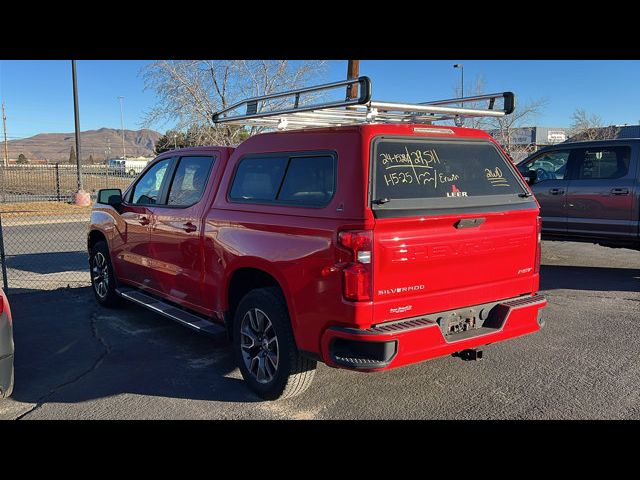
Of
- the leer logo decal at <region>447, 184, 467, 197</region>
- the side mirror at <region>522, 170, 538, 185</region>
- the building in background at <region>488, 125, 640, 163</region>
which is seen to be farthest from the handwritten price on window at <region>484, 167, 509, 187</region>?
the building in background at <region>488, 125, 640, 163</region>

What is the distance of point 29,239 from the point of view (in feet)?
46.3

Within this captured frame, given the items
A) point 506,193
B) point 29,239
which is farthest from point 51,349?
point 29,239

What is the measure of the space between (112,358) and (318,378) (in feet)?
6.65

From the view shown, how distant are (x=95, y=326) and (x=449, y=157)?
14.5ft

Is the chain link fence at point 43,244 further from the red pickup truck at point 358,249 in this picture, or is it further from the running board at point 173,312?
the red pickup truck at point 358,249

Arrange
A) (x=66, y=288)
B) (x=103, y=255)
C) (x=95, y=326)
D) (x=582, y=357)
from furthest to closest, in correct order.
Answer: (x=66, y=288), (x=103, y=255), (x=95, y=326), (x=582, y=357)

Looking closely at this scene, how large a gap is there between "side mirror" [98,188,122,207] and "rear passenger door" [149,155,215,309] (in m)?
0.92

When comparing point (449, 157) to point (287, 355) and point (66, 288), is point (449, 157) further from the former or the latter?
point (66, 288)

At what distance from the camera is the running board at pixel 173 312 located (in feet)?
16.2

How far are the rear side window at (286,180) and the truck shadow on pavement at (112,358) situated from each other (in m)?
1.36

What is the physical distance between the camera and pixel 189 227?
522 cm

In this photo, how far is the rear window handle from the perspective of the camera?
396 cm

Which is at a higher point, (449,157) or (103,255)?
(449,157)
